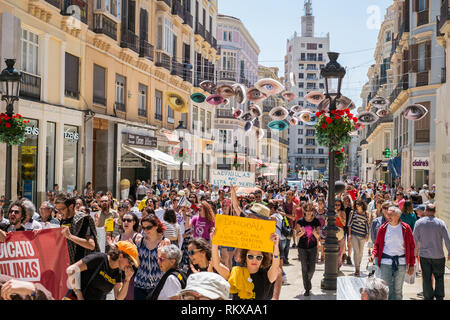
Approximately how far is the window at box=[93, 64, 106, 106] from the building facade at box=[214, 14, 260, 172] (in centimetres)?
3068

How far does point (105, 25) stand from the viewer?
23906 millimetres

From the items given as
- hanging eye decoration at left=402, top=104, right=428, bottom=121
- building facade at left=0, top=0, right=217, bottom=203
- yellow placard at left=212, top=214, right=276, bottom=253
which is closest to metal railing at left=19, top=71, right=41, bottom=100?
building facade at left=0, top=0, right=217, bottom=203

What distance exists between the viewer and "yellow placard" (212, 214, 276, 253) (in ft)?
19.7

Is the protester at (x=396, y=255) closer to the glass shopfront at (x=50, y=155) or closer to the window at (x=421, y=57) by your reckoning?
the glass shopfront at (x=50, y=155)

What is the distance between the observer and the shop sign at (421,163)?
107 ft

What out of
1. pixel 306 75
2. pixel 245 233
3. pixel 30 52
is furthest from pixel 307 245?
pixel 306 75

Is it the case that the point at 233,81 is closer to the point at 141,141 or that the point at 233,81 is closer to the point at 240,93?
the point at 141,141

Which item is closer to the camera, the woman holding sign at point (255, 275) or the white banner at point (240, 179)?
the woman holding sign at point (255, 275)

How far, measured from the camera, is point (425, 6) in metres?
34.4

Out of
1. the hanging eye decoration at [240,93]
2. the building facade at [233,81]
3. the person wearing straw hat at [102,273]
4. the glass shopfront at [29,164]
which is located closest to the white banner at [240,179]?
the person wearing straw hat at [102,273]

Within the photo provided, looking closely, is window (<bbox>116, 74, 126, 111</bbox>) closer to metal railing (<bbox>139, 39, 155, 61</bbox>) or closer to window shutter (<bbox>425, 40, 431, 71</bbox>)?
metal railing (<bbox>139, 39, 155, 61</bbox>)

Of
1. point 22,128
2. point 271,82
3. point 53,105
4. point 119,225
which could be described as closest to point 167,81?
point 53,105

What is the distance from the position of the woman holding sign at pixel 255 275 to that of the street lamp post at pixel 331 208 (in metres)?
4.81
